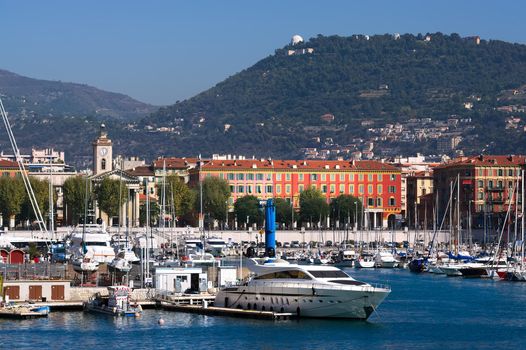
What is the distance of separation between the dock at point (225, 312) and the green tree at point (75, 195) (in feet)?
207

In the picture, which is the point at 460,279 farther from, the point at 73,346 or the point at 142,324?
the point at 73,346

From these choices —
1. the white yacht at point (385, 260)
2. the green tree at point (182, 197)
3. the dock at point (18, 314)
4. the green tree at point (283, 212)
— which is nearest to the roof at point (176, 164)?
the green tree at point (182, 197)

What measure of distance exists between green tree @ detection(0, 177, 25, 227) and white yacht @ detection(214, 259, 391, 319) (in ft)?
229

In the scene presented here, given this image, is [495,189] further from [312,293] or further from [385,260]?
[312,293]

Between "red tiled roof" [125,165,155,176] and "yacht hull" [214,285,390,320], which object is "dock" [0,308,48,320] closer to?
"yacht hull" [214,285,390,320]

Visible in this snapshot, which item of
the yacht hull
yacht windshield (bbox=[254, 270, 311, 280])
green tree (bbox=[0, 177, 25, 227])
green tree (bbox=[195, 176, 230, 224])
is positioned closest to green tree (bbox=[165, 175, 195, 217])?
green tree (bbox=[195, 176, 230, 224])

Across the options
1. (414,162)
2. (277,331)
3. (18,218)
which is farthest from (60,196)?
(277,331)

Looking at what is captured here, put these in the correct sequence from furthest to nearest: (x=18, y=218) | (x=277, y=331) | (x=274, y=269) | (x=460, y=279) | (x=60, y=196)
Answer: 1. (x=60, y=196)
2. (x=18, y=218)
3. (x=460, y=279)
4. (x=274, y=269)
5. (x=277, y=331)

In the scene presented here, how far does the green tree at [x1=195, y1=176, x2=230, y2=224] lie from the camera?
13062 centimetres

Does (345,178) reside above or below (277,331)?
above

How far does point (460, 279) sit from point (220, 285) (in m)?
27.8

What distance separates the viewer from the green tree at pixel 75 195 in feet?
390

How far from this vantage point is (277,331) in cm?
4894

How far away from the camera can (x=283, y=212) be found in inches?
5241
